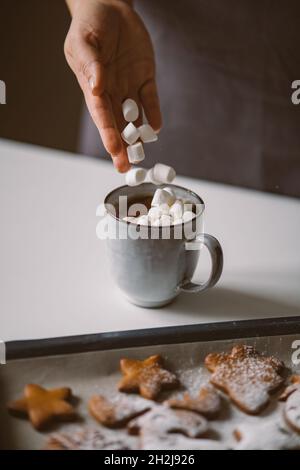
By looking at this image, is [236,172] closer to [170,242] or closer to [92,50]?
[92,50]

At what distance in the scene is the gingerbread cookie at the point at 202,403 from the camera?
0.60 m

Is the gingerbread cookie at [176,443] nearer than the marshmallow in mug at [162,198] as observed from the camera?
Yes

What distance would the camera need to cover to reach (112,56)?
98 centimetres

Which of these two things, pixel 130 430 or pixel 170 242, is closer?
pixel 130 430

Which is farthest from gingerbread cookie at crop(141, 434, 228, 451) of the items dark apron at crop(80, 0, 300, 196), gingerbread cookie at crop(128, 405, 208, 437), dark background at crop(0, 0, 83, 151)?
dark background at crop(0, 0, 83, 151)

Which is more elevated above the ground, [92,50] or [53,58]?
[53,58]

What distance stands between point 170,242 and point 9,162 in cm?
54

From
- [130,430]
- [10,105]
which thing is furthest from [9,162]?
[10,105]

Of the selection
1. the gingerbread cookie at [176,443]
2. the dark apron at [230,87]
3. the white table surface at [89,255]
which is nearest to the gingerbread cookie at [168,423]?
the gingerbread cookie at [176,443]

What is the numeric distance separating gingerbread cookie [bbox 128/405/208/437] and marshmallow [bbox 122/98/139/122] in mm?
460

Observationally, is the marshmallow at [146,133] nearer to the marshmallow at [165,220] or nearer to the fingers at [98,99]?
the fingers at [98,99]

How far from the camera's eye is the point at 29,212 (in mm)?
969

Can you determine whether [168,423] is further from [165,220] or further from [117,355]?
[165,220]

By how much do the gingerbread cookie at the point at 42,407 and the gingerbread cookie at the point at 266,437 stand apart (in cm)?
17
